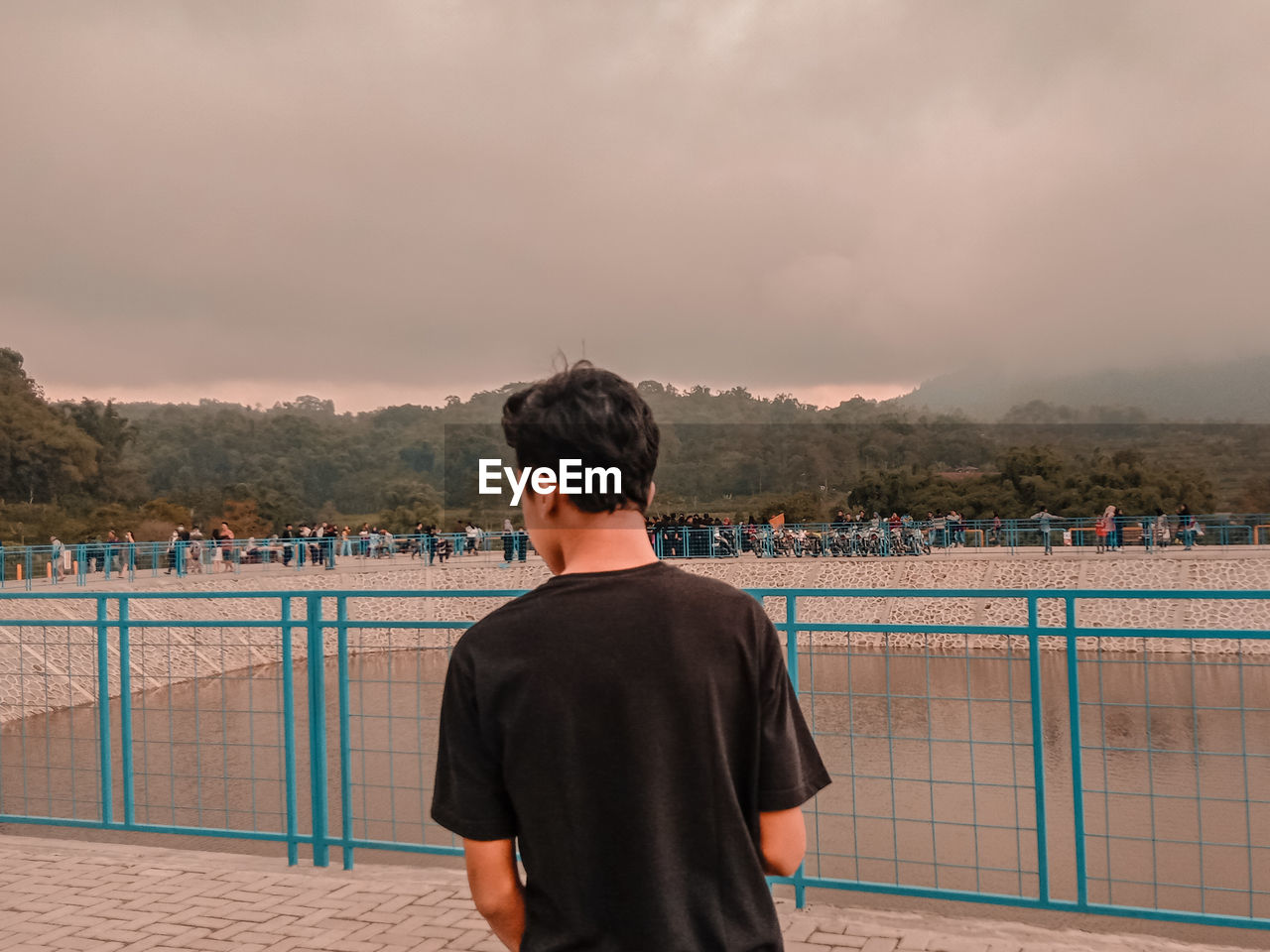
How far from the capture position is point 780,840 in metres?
1.57

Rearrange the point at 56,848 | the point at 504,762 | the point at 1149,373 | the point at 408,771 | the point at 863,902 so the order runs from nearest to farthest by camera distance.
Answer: the point at 504,762, the point at 56,848, the point at 863,902, the point at 408,771, the point at 1149,373

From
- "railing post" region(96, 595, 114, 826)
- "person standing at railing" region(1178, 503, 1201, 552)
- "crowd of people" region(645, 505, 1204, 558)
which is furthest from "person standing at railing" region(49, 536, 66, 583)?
"person standing at railing" region(1178, 503, 1201, 552)

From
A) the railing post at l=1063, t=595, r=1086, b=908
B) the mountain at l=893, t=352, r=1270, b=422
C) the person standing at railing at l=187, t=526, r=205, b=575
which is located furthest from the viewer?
the mountain at l=893, t=352, r=1270, b=422

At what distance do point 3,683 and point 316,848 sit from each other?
505 inches

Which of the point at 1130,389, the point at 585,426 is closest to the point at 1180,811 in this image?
the point at 585,426

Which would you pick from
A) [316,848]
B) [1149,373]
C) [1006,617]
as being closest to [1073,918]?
[316,848]

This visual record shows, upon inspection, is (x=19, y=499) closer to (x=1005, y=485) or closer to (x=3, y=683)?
(x=3, y=683)

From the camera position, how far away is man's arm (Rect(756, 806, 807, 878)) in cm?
156

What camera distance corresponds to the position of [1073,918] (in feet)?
22.2

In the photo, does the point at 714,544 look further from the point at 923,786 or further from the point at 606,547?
the point at 606,547

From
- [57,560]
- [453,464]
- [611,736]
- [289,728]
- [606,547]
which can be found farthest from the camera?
[453,464]

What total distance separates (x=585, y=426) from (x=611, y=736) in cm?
40

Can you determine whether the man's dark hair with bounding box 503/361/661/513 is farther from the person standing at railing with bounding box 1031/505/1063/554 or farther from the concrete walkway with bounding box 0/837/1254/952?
the person standing at railing with bounding box 1031/505/1063/554

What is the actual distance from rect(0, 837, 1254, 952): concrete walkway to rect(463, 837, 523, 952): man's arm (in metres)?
2.77
